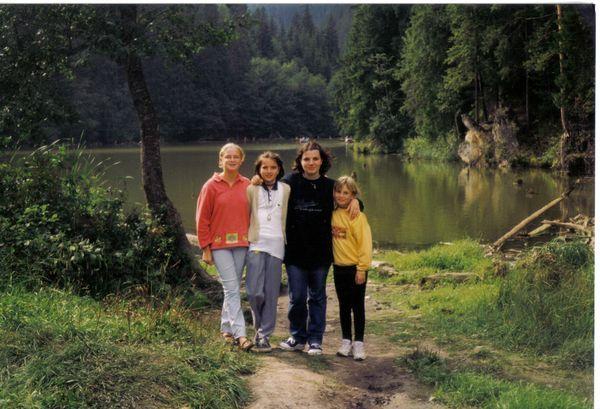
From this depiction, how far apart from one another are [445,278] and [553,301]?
9.81 ft

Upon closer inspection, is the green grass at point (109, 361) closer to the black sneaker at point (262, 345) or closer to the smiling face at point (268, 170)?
the black sneaker at point (262, 345)

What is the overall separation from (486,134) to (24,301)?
31860 mm

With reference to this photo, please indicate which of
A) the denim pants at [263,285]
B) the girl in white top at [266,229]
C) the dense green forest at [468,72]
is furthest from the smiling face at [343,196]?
the dense green forest at [468,72]

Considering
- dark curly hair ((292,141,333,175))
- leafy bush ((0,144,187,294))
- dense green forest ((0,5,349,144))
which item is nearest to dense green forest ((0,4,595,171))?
dense green forest ((0,5,349,144))

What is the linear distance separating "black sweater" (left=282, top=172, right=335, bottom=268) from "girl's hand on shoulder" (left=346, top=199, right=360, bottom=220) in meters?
0.17

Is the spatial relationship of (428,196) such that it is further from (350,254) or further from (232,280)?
(232,280)

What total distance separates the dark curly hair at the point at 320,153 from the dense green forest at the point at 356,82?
118 cm

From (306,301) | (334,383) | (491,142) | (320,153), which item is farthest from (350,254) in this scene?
(491,142)

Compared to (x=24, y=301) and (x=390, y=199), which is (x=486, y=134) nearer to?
(x=390, y=199)

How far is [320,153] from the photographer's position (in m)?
→ 5.45

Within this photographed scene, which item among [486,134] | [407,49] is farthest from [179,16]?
[407,49]

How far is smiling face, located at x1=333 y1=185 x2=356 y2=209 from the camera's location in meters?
5.36

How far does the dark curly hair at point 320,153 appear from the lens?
213 inches

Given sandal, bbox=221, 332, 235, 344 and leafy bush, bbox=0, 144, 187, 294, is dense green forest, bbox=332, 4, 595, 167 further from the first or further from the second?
sandal, bbox=221, 332, 235, 344
